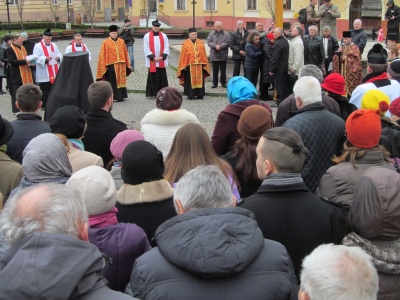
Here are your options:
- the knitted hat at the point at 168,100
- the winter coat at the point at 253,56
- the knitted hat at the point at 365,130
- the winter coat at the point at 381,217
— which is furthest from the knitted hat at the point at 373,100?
the winter coat at the point at 253,56

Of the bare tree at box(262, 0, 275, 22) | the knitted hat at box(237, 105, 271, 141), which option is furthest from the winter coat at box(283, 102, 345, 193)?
the bare tree at box(262, 0, 275, 22)

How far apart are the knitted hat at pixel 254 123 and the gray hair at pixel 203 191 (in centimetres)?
171

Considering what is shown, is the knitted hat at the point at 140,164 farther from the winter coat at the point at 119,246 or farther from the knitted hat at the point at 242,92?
the knitted hat at the point at 242,92

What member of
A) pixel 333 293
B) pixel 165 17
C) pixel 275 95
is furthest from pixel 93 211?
pixel 165 17

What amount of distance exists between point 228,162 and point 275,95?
389 inches

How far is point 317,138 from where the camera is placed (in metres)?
4.80

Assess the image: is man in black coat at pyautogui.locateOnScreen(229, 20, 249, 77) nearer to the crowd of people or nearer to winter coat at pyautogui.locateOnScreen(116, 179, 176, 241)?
the crowd of people

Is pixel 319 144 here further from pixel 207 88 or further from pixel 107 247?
pixel 207 88

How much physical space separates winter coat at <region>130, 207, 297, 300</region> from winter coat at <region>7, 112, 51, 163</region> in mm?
2972

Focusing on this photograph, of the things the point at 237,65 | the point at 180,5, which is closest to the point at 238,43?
the point at 237,65

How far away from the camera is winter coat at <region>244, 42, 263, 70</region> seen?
47.3ft

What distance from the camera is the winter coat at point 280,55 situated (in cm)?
1323

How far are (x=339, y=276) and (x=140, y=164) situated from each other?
1639 mm

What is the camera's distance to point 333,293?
85.5 inches
